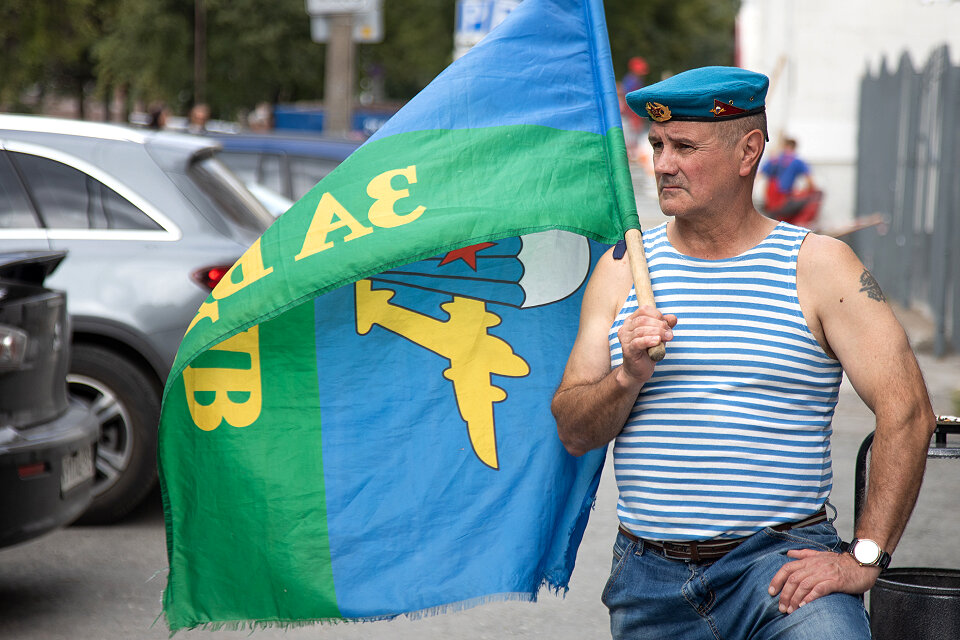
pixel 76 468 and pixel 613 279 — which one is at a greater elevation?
pixel 613 279

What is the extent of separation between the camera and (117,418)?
612cm

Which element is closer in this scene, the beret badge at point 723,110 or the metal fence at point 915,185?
the beret badge at point 723,110

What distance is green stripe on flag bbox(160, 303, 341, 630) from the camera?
3.06 metres

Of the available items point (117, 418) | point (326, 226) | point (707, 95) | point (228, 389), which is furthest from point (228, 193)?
point (707, 95)

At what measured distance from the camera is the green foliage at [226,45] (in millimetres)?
24812

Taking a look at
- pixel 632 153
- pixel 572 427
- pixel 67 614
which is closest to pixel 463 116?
pixel 572 427

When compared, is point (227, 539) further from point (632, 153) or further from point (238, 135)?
point (632, 153)

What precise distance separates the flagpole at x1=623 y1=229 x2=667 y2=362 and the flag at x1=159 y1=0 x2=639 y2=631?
277 mm

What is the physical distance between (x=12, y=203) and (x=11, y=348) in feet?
5.59

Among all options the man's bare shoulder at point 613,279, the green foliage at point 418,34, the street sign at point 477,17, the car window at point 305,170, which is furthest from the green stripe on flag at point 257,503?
the green foliage at point 418,34

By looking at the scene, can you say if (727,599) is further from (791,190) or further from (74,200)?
(791,190)

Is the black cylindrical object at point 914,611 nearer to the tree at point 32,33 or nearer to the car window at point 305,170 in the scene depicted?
the car window at point 305,170

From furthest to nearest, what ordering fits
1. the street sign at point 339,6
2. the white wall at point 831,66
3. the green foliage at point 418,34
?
the green foliage at point 418,34 < the white wall at point 831,66 < the street sign at point 339,6

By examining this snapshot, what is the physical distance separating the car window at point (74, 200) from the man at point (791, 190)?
43.1 ft
